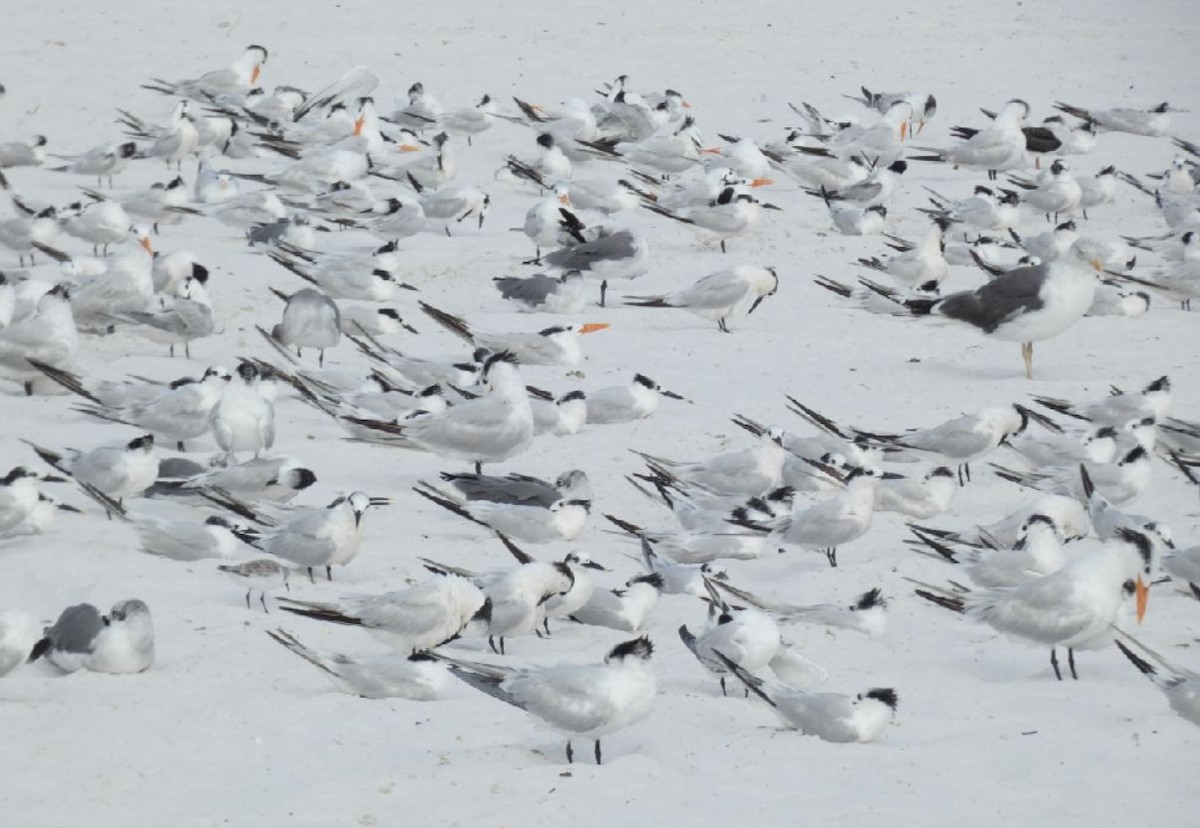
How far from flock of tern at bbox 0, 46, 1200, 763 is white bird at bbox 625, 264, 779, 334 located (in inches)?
1.1

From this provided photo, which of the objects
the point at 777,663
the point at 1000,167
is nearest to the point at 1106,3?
the point at 1000,167

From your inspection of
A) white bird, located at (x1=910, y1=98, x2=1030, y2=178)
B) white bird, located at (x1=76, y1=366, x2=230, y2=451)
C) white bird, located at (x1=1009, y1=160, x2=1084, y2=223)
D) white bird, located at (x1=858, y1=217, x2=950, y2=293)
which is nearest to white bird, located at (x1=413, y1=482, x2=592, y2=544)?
white bird, located at (x1=76, y1=366, x2=230, y2=451)

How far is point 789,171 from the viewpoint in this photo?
15.7 m

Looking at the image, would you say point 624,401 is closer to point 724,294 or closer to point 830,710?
point 724,294

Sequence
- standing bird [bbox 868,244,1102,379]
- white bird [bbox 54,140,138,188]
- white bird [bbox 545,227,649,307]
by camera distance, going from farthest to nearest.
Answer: white bird [bbox 54,140,138,188]
white bird [bbox 545,227,649,307]
standing bird [bbox 868,244,1102,379]

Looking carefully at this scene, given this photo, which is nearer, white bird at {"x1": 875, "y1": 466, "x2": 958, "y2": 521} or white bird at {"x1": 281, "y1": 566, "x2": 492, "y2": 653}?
white bird at {"x1": 281, "y1": 566, "x2": 492, "y2": 653}

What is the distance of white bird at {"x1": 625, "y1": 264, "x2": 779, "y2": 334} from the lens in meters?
11.7

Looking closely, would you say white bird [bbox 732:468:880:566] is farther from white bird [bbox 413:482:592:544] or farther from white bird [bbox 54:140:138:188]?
white bird [bbox 54:140:138:188]

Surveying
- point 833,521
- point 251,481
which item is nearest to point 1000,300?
point 833,521

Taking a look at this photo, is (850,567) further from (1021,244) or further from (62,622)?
(1021,244)

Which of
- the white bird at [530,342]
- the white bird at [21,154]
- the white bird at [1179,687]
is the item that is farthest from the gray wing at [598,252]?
the white bird at [1179,687]

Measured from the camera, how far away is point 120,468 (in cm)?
793

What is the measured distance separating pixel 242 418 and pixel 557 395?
2.41 meters

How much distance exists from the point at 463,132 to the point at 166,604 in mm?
10427
